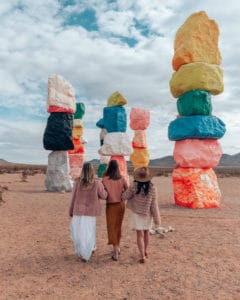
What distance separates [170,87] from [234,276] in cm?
742

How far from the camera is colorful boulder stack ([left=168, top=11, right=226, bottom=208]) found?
1008 centimetres

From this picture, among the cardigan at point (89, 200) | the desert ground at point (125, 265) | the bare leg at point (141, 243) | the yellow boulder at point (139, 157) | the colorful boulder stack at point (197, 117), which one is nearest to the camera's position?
the desert ground at point (125, 265)

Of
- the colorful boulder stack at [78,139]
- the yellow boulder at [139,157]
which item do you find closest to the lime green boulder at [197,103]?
the yellow boulder at [139,157]

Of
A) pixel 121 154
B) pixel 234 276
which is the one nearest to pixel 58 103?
pixel 121 154

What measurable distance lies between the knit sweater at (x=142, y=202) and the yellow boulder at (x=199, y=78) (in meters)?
5.99

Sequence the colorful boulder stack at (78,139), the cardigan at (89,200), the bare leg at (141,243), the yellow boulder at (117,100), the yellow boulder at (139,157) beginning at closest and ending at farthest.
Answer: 1. the bare leg at (141,243)
2. the cardigan at (89,200)
3. the yellow boulder at (117,100)
4. the colorful boulder stack at (78,139)
5. the yellow boulder at (139,157)

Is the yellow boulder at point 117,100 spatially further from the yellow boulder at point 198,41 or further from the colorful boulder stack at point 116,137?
the yellow boulder at point 198,41

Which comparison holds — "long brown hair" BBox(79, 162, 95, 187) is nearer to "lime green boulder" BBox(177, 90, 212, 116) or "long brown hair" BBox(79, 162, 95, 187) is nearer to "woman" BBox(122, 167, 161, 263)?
"woman" BBox(122, 167, 161, 263)

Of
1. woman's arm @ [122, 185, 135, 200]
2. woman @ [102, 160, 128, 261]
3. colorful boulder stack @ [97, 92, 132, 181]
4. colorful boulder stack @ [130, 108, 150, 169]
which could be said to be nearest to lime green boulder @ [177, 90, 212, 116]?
colorful boulder stack @ [97, 92, 132, 181]

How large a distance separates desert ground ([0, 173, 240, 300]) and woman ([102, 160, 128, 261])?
1.12 feet

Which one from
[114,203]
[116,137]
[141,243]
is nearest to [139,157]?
[116,137]

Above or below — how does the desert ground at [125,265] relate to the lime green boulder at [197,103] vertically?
below

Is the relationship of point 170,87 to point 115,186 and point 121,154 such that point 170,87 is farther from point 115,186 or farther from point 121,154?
point 115,186

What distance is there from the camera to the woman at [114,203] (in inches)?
207
